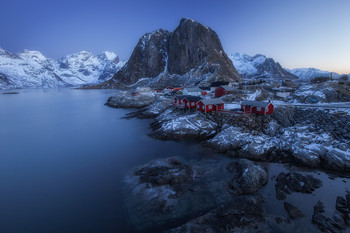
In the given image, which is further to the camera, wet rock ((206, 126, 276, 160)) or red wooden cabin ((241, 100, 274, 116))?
red wooden cabin ((241, 100, 274, 116))

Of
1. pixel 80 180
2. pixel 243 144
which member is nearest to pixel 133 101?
pixel 80 180

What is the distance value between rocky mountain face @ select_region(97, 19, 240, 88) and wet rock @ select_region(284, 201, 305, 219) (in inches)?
3703

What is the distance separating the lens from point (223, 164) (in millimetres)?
21000

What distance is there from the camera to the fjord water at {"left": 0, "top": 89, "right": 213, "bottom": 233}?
45.8 feet

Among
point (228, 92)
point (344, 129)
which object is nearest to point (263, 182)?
point (344, 129)

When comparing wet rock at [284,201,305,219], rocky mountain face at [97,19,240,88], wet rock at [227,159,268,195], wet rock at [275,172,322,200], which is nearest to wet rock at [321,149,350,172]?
wet rock at [275,172,322,200]

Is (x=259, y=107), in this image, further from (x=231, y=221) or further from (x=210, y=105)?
(x=231, y=221)

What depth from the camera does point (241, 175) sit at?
56.1 ft

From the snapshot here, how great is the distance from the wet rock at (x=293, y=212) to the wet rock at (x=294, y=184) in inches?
45.7

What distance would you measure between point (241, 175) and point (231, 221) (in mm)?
5926

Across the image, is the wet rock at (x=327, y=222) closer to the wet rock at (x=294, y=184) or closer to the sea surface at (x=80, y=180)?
the sea surface at (x=80, y=180)

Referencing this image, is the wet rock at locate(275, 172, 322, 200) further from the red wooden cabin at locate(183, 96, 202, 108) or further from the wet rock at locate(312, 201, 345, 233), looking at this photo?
the red wooden cabin at locate(183, 96, 202, 108)

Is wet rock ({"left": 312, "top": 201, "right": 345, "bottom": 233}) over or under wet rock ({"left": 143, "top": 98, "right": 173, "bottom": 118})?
under

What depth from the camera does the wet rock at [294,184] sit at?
51.4 feet
